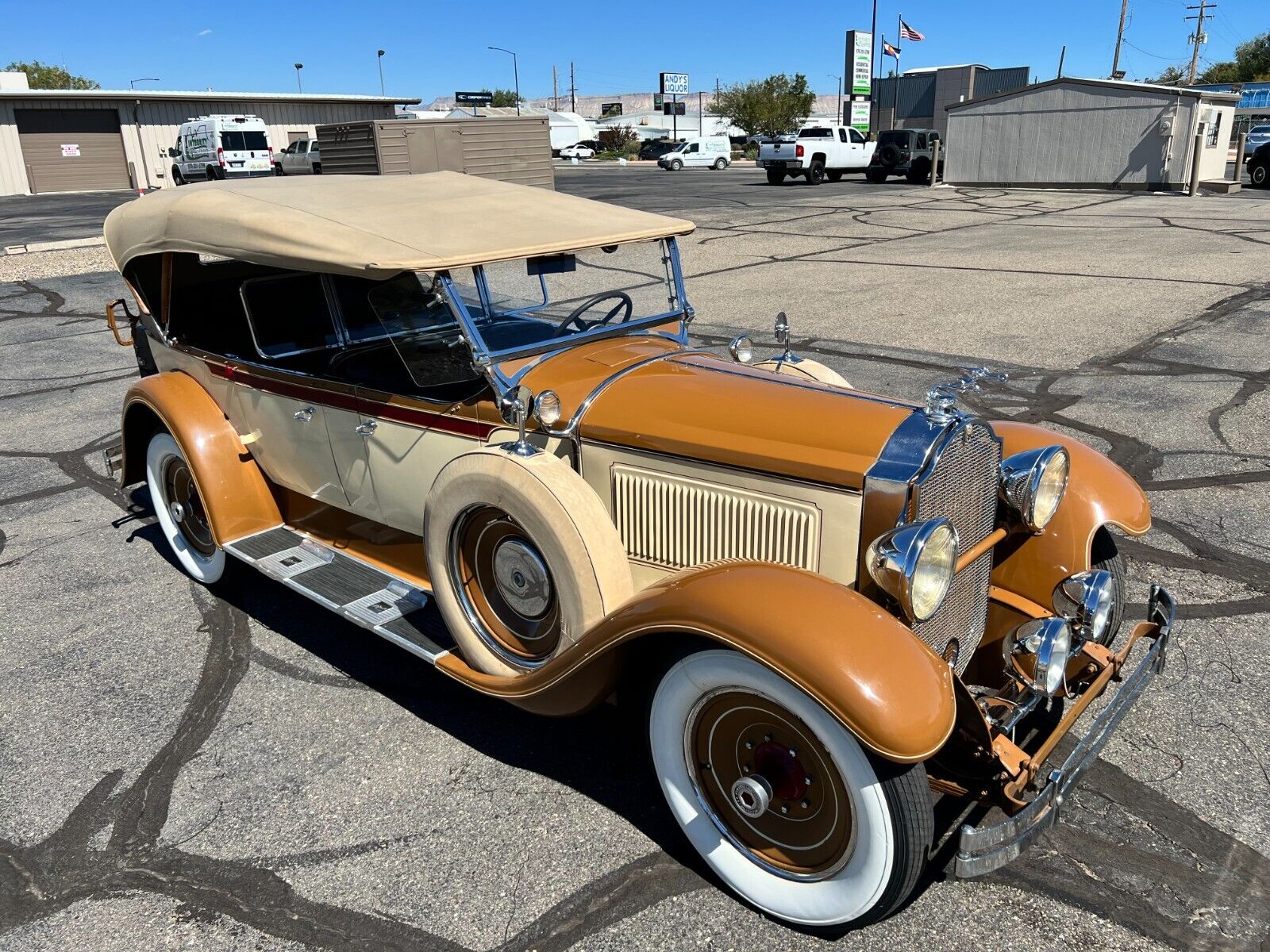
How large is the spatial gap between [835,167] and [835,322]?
2406cm

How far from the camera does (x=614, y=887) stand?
267 cm

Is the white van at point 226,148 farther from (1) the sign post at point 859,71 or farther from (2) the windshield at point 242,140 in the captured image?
(1) the sign post at point 859,71

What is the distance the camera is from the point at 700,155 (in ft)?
141

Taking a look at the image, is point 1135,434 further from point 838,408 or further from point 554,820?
point 554,820

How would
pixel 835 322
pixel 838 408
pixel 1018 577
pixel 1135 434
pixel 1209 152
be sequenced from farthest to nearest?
1. pixel 1209 152
2. pixel 835 322
3. pixel 1135 434
4. pixel 1018 577
5. pixel 838 408

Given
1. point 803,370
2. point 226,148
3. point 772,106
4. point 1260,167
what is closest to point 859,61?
point 772,106

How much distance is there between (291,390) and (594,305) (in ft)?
4.46

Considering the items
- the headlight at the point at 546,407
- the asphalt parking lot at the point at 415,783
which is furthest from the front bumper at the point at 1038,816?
the headlight at the point at 546,407

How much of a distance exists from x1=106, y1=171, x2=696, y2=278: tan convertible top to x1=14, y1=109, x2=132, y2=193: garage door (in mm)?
44653

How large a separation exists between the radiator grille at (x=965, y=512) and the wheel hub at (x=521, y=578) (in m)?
1.20

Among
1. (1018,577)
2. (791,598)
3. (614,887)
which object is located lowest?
(614,887)

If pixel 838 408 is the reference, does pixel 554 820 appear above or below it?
below

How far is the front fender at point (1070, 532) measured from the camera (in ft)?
10.7

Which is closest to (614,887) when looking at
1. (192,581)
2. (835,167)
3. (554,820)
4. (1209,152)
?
(554,820)
